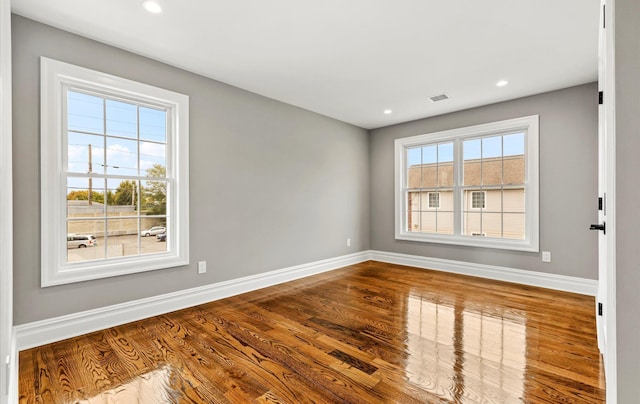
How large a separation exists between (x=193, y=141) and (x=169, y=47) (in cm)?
91

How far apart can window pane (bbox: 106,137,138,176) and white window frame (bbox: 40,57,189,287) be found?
1.04ft

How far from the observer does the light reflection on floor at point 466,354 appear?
5.78ft

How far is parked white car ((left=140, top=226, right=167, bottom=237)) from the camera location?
300 centimetres

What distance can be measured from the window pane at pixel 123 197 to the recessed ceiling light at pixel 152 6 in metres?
1.50

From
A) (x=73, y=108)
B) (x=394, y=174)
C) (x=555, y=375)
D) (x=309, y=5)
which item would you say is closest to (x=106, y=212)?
(x=73, y=108)

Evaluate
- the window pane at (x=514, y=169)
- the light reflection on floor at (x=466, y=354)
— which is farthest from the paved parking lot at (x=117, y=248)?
the window pane at (x=514, y=169)

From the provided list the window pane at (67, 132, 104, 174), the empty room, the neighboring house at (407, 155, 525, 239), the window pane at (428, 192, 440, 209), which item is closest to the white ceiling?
the empty room

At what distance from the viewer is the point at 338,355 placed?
7.04 ft

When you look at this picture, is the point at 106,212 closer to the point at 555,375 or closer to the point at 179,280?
the point at 179,280

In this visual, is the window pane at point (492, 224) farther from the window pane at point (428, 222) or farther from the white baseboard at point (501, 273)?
the window pane at point (428, 222)

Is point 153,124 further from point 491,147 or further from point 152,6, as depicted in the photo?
point 491,147

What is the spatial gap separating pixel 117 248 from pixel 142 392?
1526 mm

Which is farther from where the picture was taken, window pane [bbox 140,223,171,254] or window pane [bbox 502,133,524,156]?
window pane [bbox 502,133,524,156]

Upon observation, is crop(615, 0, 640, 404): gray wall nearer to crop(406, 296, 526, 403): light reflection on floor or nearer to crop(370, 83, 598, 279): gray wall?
crop(406, 296, 526, 403): light reflection on floor
